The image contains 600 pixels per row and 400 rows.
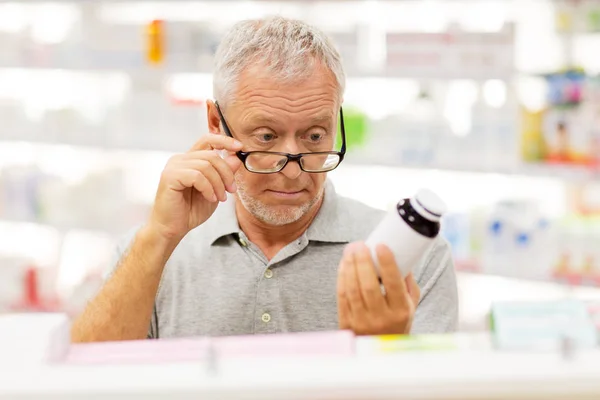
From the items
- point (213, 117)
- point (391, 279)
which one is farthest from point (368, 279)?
point (213, 117)

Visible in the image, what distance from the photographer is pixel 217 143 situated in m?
1.67

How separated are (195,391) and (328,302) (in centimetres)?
116

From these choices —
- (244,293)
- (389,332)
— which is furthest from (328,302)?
(389,332)

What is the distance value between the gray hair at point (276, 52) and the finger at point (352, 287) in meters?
0.65

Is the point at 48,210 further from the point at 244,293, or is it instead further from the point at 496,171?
the point at 244,293

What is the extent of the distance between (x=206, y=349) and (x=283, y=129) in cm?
99

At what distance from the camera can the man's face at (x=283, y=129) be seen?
5.71 feet

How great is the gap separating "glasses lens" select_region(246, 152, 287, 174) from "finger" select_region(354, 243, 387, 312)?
0.56 meters

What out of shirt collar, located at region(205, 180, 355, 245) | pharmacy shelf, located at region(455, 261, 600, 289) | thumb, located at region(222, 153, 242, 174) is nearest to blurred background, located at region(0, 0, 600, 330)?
pharmacy shelf, located at region(455, 261, 600, 289)

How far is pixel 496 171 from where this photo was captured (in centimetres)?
348

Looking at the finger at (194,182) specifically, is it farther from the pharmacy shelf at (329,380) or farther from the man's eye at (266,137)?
the pharmacy shelf at (329,380)

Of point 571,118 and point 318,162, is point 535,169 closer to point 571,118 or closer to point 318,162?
point 571,118

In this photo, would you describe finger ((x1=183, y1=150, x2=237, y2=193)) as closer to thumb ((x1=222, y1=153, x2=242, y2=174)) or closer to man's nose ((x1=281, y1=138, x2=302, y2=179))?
thumb ((x1=222, y1=153, x2=242, y2=174))

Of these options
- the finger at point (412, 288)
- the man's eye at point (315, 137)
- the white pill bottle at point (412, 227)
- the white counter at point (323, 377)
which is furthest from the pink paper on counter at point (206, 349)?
the man's eye at point (315, 137)
